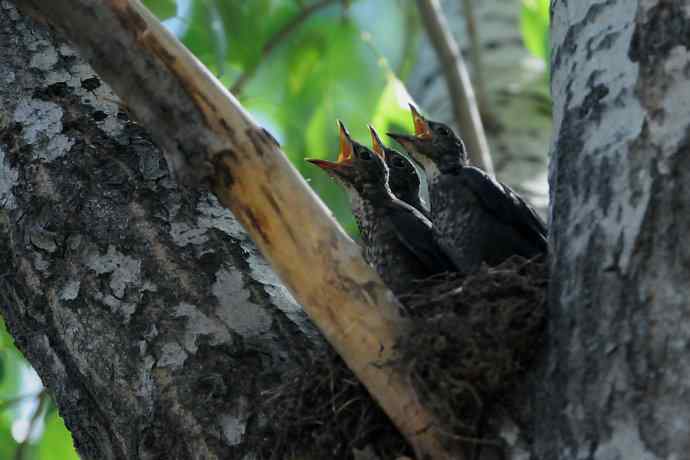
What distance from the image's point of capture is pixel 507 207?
11.5 feet

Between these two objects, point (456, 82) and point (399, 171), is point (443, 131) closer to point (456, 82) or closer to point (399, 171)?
point (399, 171)

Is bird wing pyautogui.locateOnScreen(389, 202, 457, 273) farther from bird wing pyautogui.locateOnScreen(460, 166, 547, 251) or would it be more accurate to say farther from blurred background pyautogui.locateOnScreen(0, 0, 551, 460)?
blurred background pyautogui.locateOnScreen(0, 0, 551, 460)

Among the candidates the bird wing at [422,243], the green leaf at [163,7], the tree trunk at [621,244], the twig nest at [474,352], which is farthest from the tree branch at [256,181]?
the green leaf at [163,7]

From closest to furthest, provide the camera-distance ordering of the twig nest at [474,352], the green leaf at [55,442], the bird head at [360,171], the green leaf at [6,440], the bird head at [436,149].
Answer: the twig nest at [474,352]
the bird head at [436,149]
the bird head at [360,171]
the green leaf at [55,442]
the green leaf at [6,440]

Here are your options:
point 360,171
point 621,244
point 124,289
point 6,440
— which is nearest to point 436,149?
point 360,171

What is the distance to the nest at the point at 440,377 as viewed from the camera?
7.46 feet

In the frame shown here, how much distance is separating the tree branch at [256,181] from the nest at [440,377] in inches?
2.1

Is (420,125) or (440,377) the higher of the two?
(420,125)

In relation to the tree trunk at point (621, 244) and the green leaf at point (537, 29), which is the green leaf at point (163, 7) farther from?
the tree trunk at point (621, 244)

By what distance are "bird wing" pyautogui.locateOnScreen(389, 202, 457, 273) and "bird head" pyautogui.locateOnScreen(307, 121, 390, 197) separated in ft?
0.79

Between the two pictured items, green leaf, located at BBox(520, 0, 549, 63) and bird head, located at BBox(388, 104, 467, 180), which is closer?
bird head, located at BBox(388, 104, 467, 180)

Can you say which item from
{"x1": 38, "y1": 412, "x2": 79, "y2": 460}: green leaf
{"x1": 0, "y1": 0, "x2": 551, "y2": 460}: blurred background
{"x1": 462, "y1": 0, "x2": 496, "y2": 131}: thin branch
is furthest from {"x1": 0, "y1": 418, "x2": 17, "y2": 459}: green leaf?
{"x1": 462, "y1": 0, "x2": 496, "y2": 131}: thin branch

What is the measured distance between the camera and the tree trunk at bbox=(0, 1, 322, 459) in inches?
101

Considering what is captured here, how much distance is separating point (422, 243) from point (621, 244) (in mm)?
1590
